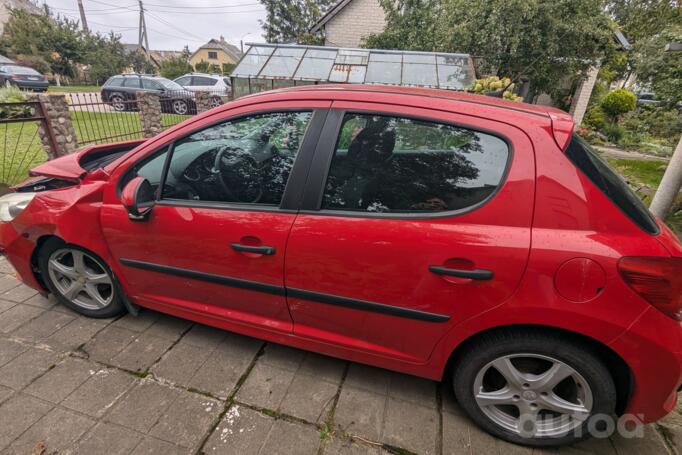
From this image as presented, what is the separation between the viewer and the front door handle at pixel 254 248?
1.79m

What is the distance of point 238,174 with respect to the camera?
1.96 meters

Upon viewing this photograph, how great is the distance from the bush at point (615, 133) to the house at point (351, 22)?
9.77m

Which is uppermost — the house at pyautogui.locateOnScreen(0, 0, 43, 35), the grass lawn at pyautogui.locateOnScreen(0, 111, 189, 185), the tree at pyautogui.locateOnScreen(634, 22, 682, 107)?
the house at pyautogui.locateOnScreen(0, 0, 43, 35)

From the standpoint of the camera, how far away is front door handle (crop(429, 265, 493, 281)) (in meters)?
1.49

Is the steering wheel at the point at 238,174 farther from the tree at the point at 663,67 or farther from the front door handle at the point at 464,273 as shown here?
the tree at the point at 663,67

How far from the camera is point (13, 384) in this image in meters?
2.01

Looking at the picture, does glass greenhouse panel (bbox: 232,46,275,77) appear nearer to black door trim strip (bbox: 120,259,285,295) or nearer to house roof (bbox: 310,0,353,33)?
black door trim strip (bbox: 120,259,285,295)

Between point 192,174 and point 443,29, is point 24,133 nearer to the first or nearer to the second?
point 192,174

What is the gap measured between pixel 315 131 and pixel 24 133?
12.4m

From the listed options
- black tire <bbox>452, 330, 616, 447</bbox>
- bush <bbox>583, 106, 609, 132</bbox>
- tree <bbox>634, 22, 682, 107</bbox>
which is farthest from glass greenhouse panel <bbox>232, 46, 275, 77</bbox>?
bush <bbox>583, 106, 609, 132</bbox>

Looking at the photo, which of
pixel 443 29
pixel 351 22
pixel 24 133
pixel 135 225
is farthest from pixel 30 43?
pixel 135 225

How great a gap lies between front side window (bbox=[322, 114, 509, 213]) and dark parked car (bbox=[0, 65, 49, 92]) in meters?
23.8

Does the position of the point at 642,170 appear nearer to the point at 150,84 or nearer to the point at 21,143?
the point at 21,143

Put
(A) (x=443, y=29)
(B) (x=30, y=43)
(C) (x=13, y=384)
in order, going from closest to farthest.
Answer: (C) (x=13, y=384) < (A) (x=443, y=29) < (B) (x=30, y=43)
